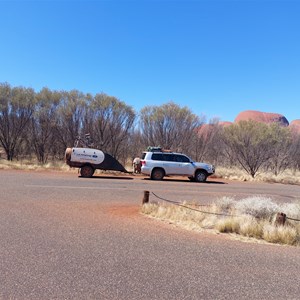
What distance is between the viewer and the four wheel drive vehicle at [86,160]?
68.3 feet

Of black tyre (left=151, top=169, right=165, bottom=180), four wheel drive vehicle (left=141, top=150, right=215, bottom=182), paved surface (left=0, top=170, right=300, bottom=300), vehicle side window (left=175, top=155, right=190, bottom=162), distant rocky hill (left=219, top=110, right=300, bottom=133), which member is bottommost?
paved surface (left=0, top=170, right=300, bottom=300)

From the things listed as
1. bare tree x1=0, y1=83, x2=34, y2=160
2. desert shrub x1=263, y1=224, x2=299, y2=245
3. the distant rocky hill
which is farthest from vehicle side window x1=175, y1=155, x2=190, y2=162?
bare tree x1=0, y1=83, x2=34, y2=160

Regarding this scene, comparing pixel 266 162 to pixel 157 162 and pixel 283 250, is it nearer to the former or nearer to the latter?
pixel 157 162

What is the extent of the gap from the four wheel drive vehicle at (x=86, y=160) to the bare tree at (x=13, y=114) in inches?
530

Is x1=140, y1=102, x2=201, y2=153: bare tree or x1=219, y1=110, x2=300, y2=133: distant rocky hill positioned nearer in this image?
x1=140, y1=102, x2=201, y2=153: bare tree

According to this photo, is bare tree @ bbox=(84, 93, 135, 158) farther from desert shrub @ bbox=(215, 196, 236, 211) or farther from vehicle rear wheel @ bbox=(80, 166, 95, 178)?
desert shrub @ bbox=(215, 196, 236, 211)

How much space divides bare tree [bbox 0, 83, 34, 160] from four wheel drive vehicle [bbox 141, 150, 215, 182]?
15.8 metres

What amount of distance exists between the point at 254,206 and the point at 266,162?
80.6 feet

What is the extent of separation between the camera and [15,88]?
103 ft

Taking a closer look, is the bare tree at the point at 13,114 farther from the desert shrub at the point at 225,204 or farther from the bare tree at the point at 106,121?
the desert shrub at the point at 225,204

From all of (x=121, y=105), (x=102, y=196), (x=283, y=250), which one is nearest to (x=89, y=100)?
(x=121, y=105)

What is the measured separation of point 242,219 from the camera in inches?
324

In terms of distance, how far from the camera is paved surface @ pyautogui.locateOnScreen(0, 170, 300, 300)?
164 inches

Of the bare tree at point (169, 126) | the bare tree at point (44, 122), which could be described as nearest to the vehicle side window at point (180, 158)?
the bare tree at point (169, 126)
